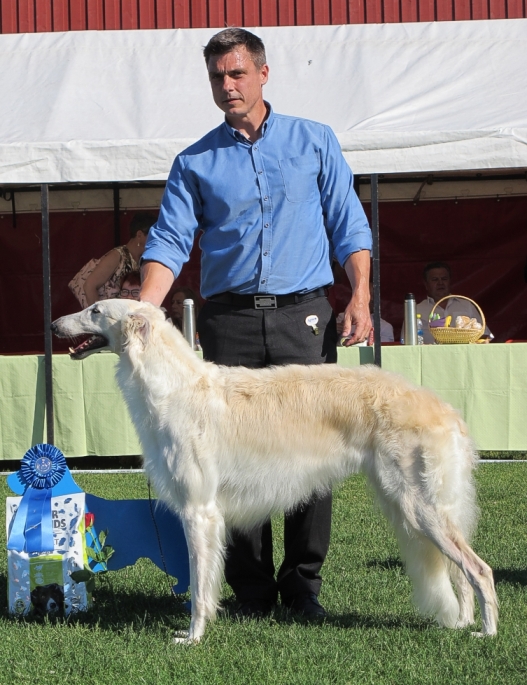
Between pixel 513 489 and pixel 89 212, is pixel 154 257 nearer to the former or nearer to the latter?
pixel 513 489

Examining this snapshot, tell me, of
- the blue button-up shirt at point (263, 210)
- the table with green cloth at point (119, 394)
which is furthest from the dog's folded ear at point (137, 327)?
the table with green cloth at point (119, 394)

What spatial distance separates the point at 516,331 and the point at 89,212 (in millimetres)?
4649

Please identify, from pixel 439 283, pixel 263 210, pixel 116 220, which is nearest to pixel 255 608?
pixel 263 210

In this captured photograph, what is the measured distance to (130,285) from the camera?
316 inches

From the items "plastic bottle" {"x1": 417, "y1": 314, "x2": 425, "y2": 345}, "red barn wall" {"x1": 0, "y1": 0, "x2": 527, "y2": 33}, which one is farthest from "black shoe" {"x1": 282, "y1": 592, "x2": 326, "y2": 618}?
"red barn wall" {"x1": 0, "y1": 0, "x2": 527, "y2": 33}

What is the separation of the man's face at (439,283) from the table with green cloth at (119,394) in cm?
139

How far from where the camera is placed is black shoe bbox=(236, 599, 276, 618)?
3.86 meters

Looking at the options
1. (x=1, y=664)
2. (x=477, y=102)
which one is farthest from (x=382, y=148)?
(x=1, y=664)

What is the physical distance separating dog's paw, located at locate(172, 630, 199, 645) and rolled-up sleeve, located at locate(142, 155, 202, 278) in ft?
4.85

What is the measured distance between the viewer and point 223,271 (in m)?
3.90

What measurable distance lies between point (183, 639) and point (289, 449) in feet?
2.77

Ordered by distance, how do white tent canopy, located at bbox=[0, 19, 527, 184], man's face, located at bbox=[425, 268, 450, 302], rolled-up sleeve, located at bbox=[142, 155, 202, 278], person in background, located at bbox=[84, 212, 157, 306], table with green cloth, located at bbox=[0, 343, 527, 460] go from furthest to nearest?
man's face, located at bbox=[425, 268, 450, 302]
person in background, located at bbox=[84, 212, 157, 306]
table with green cloth, located at bbox=[0, 343, 527, 460]
white tent canopy, located at bbox=[0, 19, 527, 184]
rolled-up sleeve, located at bbox=[142, 155, 202, 278]

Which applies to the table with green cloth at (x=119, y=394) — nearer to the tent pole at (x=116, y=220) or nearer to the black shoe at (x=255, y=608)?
the tent pole at (x=116, y=220)

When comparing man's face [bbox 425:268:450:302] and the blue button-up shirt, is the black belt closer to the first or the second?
the blue button-up shirt
